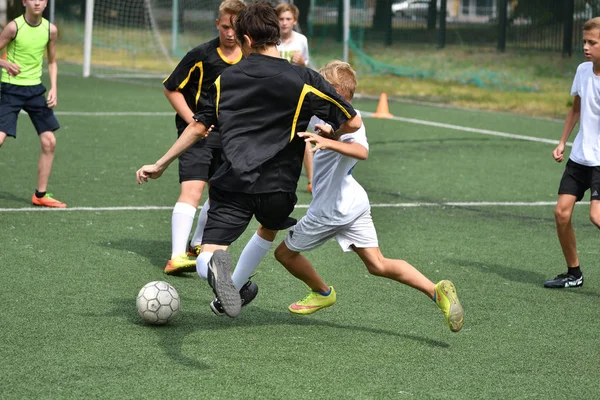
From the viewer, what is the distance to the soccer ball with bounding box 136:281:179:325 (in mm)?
5820

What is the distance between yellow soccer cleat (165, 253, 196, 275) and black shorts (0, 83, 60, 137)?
301cm

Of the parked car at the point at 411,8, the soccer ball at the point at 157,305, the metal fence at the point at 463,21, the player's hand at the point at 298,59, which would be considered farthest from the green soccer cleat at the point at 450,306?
the parked car at the point at 411,8

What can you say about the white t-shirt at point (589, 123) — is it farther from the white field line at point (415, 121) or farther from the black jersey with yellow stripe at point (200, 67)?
the white field line at point (415, 121)

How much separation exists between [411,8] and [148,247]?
58.9 feet

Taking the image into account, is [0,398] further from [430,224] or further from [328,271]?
[430,224]

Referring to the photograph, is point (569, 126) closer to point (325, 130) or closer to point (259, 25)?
point (325, 130)

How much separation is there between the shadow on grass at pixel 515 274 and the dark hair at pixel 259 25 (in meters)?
2.95

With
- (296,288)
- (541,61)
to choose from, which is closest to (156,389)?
(296,288)

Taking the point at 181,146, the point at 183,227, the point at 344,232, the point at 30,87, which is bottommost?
the point at 183,227

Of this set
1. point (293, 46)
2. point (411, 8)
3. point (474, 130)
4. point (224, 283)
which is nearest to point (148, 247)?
point (224, 283)

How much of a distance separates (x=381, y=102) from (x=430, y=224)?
9.36 m

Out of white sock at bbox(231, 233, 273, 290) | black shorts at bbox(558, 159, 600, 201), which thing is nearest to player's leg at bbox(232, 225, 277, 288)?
A: white sock at bbox(231, 233, 273, 290)

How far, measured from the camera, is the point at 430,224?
9.35 metres

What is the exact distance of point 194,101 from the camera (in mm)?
7500
